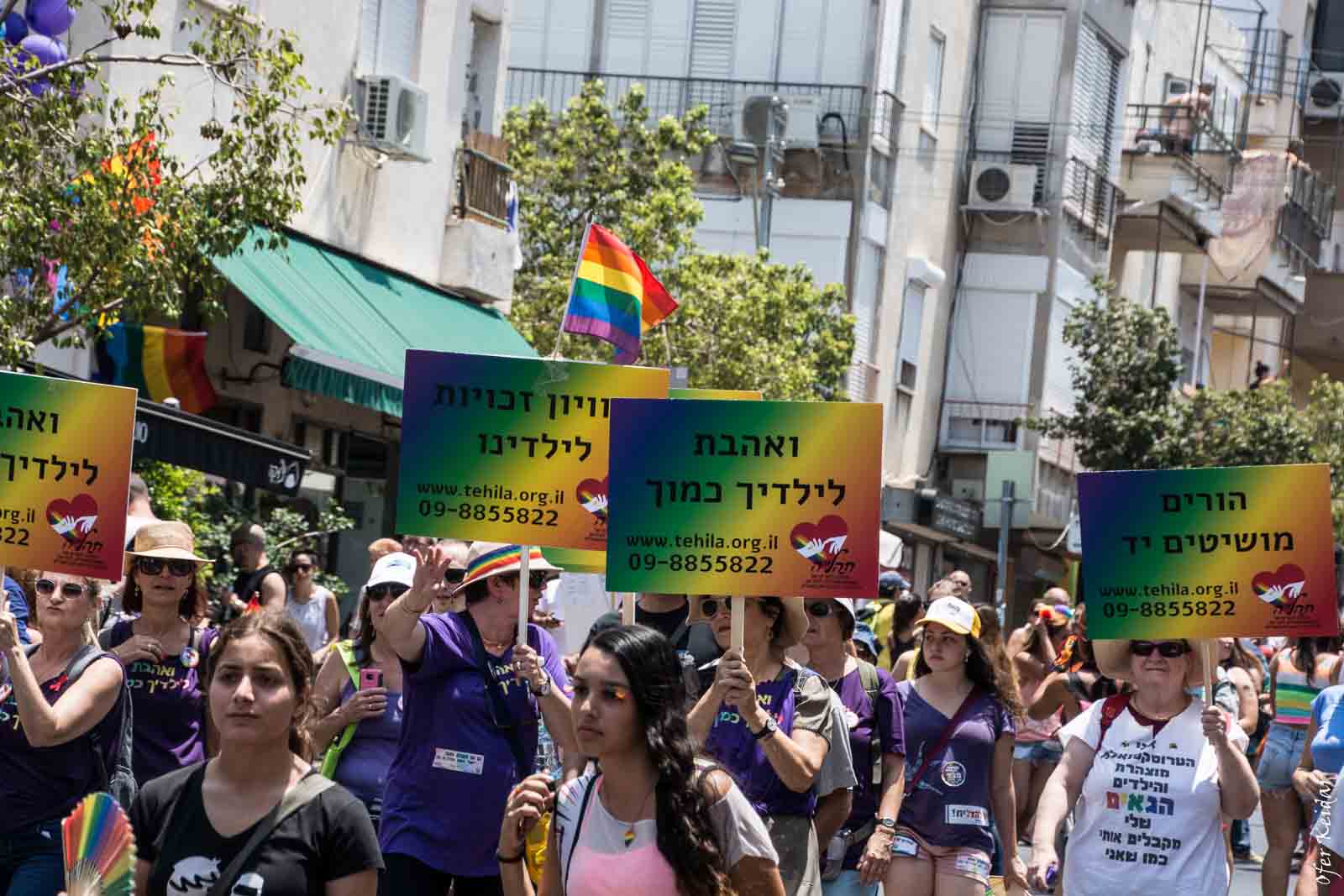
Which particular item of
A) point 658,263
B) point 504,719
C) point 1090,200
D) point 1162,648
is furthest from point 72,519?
point 1090,200

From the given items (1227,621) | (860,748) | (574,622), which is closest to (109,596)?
(860,748)

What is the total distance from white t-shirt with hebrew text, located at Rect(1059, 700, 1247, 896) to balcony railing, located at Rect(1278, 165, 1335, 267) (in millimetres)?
44136

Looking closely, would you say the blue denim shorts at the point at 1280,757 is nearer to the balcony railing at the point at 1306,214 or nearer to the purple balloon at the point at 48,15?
the purple balloon at the point at 48,15

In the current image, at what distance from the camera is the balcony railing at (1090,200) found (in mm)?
42781

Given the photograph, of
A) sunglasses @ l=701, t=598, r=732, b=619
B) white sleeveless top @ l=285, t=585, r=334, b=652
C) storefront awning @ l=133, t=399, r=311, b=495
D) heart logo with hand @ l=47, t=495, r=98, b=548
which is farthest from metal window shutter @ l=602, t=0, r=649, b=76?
heart logo with hand @ l=47, t=495, r=98, b=548

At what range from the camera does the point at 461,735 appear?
840 cm

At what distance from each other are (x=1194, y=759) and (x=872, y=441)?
1808 millimetres

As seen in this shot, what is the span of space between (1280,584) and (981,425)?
111ft

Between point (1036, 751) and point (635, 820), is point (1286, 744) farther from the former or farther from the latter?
point (635, 820)

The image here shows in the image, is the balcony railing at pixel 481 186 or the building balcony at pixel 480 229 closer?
the building balcony at pixel 480 229

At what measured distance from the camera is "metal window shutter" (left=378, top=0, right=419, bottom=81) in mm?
23688

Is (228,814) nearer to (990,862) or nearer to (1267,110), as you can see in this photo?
(990,862)

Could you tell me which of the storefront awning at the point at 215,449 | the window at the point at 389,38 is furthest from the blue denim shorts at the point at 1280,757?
the window at the point at 389,38

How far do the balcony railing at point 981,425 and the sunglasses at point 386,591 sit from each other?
106 feet
